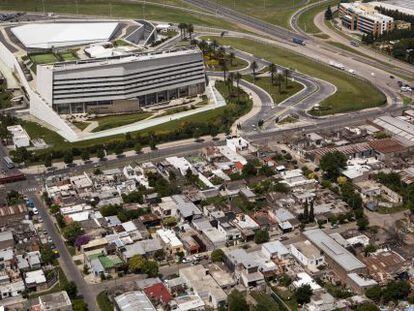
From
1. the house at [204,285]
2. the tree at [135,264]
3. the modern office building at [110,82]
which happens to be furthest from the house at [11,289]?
the modern office building at [110,82]

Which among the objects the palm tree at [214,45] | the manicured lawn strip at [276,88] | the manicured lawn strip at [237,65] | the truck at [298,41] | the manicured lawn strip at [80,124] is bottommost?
the manicured lawn strip at [80,124]

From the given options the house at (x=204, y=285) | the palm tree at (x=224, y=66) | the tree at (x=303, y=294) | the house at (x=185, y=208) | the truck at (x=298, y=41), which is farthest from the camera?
the truck at (x=298, y=41)

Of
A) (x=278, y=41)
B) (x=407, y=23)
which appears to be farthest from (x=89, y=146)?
(x=407, y=23)

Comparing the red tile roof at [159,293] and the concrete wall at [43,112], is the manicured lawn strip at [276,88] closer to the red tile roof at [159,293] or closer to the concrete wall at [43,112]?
the concrete wall at [43,112]

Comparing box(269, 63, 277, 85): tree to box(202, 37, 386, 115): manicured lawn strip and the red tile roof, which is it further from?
the red tile roof

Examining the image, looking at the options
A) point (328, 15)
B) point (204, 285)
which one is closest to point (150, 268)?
point (204, 285)

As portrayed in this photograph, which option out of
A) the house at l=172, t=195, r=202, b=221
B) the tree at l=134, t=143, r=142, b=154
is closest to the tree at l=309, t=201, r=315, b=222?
the house at l=172, t=195, r=202, b=221

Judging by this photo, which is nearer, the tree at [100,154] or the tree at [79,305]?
the tree at [79,305]

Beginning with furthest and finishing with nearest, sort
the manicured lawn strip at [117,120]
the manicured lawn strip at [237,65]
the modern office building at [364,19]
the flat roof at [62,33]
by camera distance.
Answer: the modern office building at [364,19] → the manicured lawn strip at [237,65] → the flat roof at [62,33] → the manicured lawn strip at [117,120]

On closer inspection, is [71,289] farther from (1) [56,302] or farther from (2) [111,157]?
(2) [111,157]
